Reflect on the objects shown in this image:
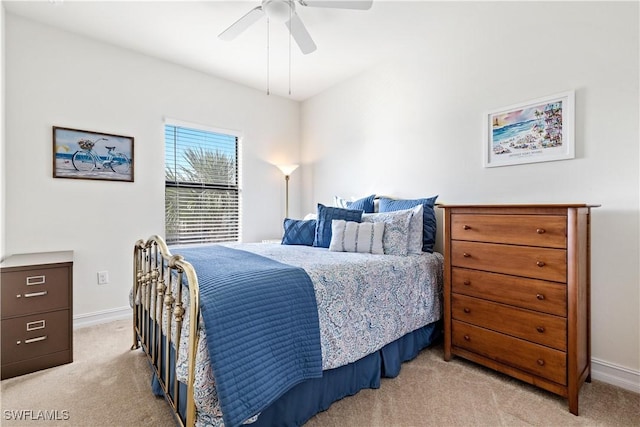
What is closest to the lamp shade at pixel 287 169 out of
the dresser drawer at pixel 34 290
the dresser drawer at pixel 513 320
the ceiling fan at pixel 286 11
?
the ceiling fan at pixel 286 11

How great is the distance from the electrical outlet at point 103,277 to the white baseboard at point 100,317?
27cm

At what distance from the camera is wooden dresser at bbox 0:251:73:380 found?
6.34 ft

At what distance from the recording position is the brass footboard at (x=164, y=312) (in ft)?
3.58

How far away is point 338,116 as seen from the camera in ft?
12.6

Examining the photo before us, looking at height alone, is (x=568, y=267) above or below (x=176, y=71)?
below

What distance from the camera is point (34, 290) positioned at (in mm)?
2020

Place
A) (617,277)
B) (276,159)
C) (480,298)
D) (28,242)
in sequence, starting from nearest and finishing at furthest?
1. (617,277)
2. (480,298)
3. (28,242)
4. (276,159)

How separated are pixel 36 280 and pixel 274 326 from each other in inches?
71.9

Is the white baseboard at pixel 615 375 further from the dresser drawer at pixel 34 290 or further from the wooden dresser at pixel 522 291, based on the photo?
the dresser drawer at pixel 34 290

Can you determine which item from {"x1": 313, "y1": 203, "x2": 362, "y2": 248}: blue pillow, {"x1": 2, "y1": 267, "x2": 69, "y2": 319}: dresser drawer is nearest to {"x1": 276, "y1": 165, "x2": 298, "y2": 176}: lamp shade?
{"x1": 313, "y1": 203, "x2": 362, "y2": 248}: blue pillow

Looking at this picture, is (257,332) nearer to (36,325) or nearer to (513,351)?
(513,351)

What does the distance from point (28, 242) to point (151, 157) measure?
1.24 metres

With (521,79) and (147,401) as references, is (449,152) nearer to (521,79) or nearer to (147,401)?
(521,79)

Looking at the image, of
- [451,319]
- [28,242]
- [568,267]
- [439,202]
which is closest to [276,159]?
[439,202]
